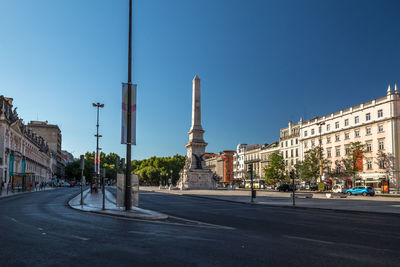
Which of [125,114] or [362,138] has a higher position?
[362,138]

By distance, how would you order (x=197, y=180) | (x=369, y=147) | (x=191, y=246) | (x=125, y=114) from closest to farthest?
(x=191, y=246)
(x=125, y=114)
(x=197, y=180)
(x=369, y=147)

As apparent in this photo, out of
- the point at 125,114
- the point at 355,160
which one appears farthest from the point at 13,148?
the point at 355,160

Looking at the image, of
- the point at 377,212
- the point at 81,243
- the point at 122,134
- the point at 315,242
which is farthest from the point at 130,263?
the point at 377,212

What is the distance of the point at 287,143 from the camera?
95.8 metres

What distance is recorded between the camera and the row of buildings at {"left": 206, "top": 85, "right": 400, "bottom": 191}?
198 ft

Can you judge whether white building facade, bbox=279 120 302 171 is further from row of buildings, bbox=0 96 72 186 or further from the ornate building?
the ornate building

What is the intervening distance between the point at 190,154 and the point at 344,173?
99.4 ft

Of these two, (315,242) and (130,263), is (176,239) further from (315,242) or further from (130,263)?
(315,242)

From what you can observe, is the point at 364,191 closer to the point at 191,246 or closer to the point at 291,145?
the point at 191,246

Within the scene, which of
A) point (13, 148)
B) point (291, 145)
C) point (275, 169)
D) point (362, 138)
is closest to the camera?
point (13, 148)

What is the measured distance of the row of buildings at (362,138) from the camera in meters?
60.3

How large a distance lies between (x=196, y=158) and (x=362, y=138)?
1219 inches

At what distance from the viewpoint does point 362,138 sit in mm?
67500

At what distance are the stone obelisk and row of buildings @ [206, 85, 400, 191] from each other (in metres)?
23.2
